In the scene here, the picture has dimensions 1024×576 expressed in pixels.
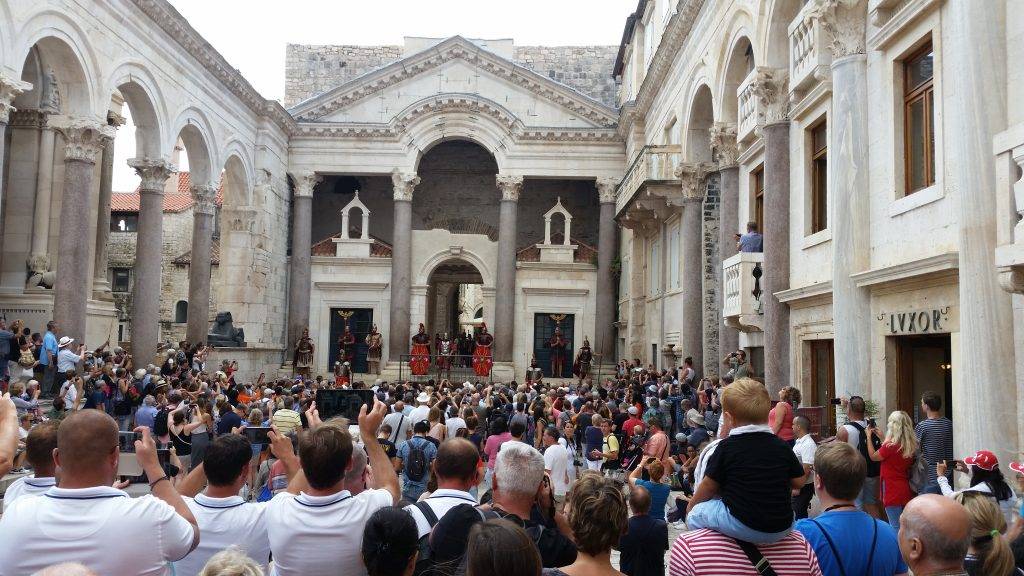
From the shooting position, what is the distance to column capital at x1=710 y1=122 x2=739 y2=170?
1777 cm

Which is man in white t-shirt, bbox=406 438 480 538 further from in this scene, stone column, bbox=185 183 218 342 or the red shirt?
stone column, bbox=185 183 218 342

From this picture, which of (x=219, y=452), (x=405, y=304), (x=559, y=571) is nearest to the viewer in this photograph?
(x=559, y=571)

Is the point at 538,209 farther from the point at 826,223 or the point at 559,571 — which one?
the point at 559,571

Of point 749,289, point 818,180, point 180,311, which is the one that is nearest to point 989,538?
point 818,180

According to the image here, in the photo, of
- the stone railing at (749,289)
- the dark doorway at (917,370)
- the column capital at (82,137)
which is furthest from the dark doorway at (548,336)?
the dark doorway at (917,370)

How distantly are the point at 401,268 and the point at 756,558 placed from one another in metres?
29.9

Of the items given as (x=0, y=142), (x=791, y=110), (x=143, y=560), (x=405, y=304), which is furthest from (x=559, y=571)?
(x=405, y=304)

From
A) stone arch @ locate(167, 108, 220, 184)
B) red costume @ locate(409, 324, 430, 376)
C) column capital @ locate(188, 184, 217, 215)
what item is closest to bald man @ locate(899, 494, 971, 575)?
stone arch @ locate(167, 108, 220, 184)

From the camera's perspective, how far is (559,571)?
315cm

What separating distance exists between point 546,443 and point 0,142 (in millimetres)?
12502

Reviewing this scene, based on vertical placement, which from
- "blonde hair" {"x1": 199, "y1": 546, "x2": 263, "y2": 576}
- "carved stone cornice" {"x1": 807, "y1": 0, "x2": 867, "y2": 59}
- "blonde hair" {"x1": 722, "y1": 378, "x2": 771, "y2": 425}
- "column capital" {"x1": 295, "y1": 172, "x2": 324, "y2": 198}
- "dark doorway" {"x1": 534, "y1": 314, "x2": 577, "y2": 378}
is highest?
"column capital" {"x1": 295, "y1": 172, "x2": 324, "y2": 198}

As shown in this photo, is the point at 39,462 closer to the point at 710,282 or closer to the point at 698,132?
the point at 710,282

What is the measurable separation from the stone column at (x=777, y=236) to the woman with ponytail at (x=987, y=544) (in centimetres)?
1012

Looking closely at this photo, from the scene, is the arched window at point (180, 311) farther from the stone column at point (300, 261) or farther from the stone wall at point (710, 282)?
the stone wall at point (710, 282)
